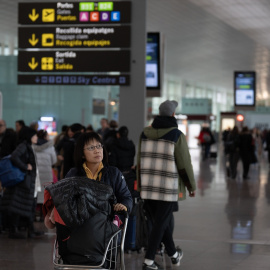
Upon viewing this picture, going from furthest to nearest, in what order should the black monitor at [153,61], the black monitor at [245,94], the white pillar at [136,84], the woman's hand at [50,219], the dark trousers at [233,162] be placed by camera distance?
the black monitor at [245,94] < the dark trousers at [233,162] < the black monitor at [153,61] < the white pillar at [136,84] < the woman's hand at [50,219]

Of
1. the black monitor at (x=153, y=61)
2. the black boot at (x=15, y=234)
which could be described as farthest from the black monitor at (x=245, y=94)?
the black boot at (x=15, y=234)


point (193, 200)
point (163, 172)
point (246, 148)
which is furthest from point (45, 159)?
point (246, 148)

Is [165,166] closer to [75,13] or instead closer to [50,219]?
[50,219]

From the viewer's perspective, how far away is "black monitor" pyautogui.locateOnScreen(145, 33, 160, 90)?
1784cm

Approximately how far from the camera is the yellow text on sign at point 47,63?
13703 millimetres

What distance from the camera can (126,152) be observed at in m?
12.0

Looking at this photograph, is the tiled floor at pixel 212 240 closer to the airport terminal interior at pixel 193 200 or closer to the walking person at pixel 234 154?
the airport terminal interior at pixel 193 200

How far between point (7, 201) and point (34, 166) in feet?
2.01

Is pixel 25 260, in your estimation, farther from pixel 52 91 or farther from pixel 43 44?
pixel 52 91

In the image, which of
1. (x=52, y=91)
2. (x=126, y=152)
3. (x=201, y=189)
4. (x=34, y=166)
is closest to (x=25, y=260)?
(x=34, y=166)

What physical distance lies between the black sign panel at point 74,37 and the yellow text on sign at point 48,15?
0.18 meters

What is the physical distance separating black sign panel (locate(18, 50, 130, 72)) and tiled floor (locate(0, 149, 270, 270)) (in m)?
3.08

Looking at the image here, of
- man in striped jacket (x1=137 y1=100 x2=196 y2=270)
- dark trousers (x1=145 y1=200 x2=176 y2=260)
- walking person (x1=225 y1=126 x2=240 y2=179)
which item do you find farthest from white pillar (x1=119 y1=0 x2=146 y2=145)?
walking person (x1=225 y1=126 x2=240 y2=179)

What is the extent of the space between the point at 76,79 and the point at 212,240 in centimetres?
511
